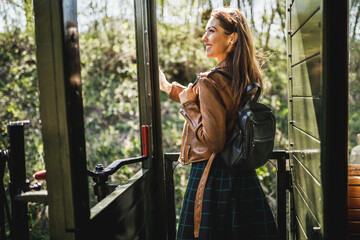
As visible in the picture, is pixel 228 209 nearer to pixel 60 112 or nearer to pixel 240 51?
pixel 240 51

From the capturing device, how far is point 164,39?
6035mm

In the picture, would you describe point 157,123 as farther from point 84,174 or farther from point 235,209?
point 84,174

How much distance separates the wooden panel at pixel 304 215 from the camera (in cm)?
181

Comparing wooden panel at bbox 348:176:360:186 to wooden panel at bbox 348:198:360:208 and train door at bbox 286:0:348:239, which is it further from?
train door at bbox 286:0:348:239

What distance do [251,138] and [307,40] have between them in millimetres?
552

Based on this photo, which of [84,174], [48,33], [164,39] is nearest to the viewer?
[48,33]

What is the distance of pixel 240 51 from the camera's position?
1.99m

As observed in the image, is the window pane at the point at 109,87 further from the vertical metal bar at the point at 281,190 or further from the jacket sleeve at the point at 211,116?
the jacket sleeve at the point at 211,116

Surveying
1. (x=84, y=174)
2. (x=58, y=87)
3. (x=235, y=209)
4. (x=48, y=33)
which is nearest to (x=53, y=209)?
(x=84, y=174)

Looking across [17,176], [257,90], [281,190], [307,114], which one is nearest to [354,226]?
[307,114]

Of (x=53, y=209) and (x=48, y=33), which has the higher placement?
(x=48, y=33)

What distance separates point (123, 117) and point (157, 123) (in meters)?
4.12

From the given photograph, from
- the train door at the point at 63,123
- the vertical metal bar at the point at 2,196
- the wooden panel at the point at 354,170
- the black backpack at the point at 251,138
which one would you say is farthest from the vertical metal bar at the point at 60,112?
the wooden panel at the point at 354,170

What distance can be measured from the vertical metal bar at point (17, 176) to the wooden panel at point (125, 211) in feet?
1.22
